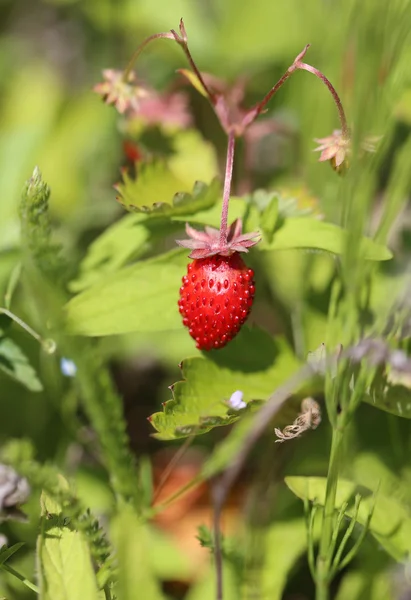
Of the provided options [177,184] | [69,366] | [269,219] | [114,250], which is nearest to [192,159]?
[177,184]

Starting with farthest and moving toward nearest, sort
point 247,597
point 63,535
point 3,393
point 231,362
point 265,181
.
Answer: point 265,181
point 3,393
point 231,362
point 247,597
point 63,535

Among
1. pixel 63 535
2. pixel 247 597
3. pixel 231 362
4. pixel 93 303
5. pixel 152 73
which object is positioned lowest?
pixel 247 597

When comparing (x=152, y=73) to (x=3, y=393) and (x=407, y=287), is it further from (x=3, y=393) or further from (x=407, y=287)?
(x=407, y=287)


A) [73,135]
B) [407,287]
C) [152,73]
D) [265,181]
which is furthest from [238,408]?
[152,73]

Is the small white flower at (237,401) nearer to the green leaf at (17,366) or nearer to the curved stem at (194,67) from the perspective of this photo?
the green leaf at (17,366)

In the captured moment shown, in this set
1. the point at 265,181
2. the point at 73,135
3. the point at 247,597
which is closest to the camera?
the point at 247,597

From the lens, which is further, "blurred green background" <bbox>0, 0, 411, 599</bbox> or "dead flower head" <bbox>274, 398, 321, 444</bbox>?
"blurred green background" <bbox>0, 0, 411, 599</bbox>

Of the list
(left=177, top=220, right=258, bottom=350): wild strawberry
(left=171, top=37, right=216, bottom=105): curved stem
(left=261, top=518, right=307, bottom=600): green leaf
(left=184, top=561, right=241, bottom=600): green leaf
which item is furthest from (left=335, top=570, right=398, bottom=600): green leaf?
(left=171, top=37, right=216, bottom=105): curved stem

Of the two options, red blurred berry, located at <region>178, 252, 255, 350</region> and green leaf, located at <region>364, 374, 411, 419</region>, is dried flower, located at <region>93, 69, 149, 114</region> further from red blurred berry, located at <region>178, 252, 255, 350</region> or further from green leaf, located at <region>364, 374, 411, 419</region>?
green leaf, located at <region>364, 374, 411, 419</region>
